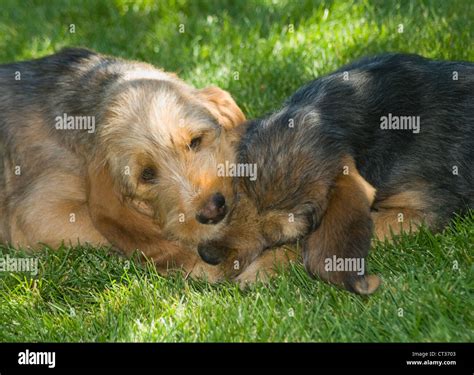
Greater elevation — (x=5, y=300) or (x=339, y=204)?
(x=339, y=204)

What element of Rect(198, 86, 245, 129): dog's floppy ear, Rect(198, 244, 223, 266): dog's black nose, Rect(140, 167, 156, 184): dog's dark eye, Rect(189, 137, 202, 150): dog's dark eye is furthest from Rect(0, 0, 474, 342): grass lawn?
Rect(198, 86, 245, 129): dog's floppy ear

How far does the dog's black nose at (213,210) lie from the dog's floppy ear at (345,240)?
67cm

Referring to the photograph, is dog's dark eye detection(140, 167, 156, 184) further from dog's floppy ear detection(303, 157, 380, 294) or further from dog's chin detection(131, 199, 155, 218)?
dog's floppy ear detection(303, 157, 380, 294)

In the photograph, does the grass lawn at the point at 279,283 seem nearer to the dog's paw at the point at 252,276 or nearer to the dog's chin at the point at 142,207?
the dog's paw at the point at 252,276

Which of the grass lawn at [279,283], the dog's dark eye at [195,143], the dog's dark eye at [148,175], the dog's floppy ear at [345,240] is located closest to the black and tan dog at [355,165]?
the dog's floppy ear at [345,240]

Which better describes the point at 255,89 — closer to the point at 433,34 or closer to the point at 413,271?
the point at 433,34

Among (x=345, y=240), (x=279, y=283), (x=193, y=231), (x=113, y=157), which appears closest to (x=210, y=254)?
(x=193, y=231)

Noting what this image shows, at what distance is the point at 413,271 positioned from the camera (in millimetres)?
6488

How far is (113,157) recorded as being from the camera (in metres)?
7.16

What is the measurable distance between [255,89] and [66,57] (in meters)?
2.50

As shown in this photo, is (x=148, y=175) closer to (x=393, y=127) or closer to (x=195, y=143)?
(x=195, y=143)
